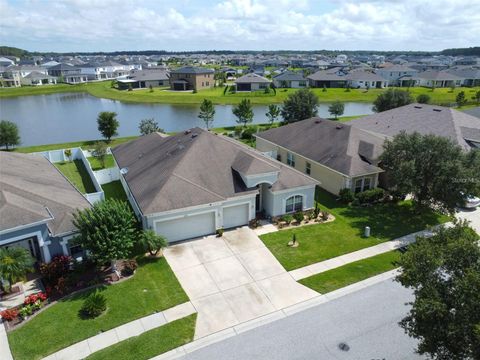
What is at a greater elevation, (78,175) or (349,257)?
(78,175)

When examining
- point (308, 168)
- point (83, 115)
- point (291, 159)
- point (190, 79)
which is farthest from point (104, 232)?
point (190, 79)

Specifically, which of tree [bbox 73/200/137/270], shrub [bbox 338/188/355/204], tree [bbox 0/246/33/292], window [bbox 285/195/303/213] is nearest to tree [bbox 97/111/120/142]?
tree [bbox 73/200/137/270]

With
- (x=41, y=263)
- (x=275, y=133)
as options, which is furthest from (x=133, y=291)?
(x=275, y=133)

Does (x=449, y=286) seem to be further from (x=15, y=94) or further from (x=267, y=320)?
(x=15, y=94)

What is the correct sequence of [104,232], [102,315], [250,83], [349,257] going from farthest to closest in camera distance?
1. [250,83]
2. [349,257]
3. [104,232]
4. [102,315]

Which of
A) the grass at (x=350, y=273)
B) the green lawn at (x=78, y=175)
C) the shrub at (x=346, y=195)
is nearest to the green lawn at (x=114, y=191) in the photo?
the green lawn at (x=78, y=175)

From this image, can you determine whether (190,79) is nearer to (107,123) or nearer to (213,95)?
(213,95)

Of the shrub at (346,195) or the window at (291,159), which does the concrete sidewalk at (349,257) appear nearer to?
the shrub at (346,195)

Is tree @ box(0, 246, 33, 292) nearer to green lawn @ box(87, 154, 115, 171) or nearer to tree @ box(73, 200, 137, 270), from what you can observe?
tree @ box(73, 200, 137, 270)
